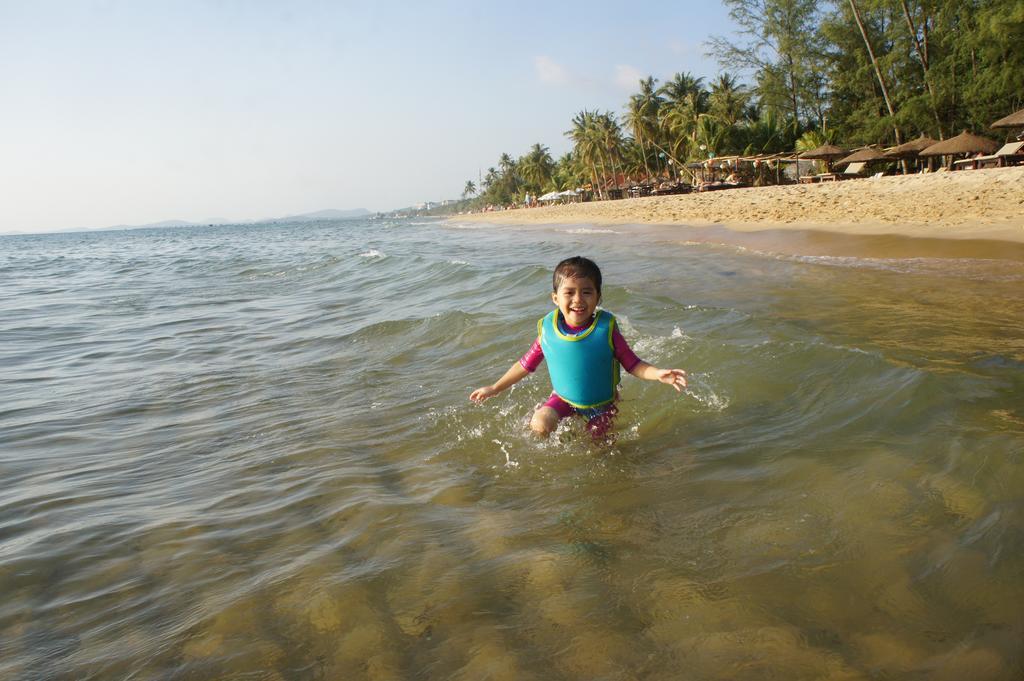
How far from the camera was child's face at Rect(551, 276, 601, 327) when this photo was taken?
3.98 meters

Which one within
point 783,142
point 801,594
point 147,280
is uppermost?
point 783,142

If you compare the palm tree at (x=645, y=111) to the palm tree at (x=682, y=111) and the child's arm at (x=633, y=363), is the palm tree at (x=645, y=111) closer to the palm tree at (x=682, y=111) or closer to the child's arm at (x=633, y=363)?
the palm tree at (x=682, y=111)

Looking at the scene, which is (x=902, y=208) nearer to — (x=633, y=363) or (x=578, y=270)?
(x=633, y=363)

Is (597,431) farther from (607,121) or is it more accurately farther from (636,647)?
(607,121)

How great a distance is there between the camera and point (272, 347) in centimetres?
865

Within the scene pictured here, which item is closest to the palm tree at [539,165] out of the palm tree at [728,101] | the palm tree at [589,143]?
the palm tree at [589,143]

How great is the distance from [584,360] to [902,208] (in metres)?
16.7

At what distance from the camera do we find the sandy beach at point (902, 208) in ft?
44.9

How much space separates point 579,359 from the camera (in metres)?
4.24

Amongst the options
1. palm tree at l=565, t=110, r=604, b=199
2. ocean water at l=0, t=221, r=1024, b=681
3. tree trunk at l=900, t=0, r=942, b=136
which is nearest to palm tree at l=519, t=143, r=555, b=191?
palm tree at l=565, t=110, r=604, b=199

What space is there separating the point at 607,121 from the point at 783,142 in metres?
26.6

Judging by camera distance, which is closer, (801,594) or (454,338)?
(801,594)

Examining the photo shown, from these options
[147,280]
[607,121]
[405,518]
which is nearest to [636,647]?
[405,518]

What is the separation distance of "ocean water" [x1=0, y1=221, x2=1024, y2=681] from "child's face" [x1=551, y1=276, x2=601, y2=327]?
86cm
